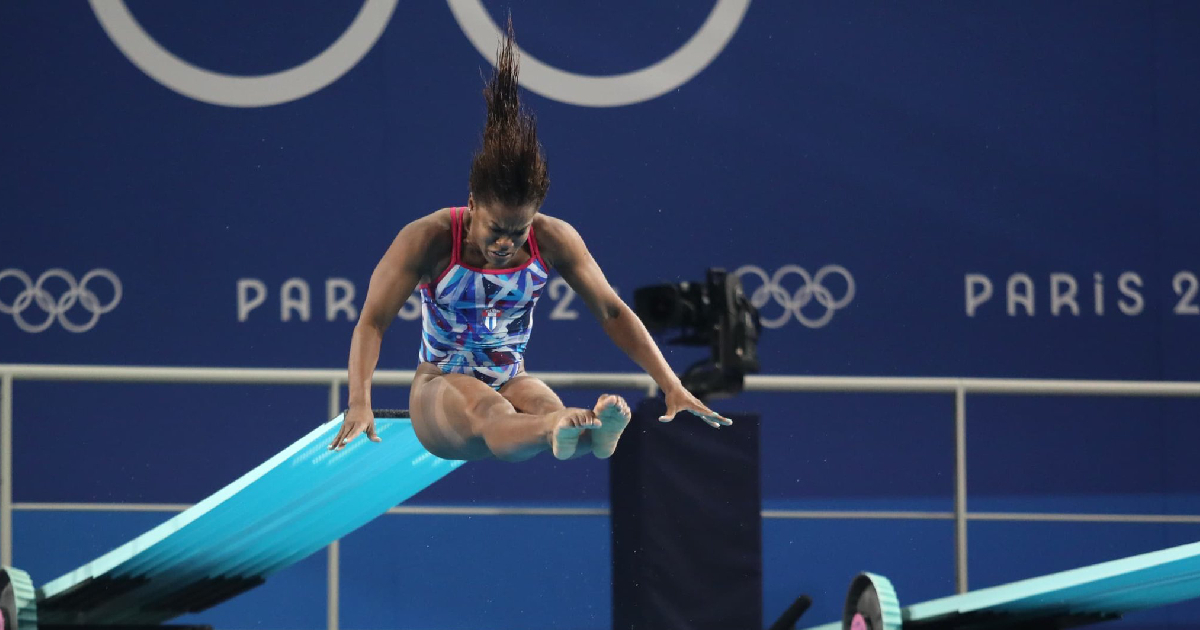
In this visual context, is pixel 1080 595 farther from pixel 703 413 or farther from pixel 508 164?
pixel 508 164

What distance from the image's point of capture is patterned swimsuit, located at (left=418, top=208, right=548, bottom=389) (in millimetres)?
3822

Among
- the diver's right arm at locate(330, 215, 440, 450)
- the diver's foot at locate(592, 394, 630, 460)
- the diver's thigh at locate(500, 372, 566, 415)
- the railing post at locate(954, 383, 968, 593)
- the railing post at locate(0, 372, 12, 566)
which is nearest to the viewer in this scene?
the diver's foot at locate(592, 394, 630, 460)

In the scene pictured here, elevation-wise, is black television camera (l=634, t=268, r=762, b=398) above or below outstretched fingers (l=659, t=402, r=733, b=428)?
above

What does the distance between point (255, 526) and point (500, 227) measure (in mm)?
1674

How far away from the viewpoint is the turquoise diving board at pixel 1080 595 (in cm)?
439

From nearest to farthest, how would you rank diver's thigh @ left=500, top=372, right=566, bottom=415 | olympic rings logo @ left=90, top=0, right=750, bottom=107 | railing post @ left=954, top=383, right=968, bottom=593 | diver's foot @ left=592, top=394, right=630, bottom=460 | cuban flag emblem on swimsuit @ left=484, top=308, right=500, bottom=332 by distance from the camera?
diver's foot @ left=592, top=394, right=630, bottom=460
diver's thigh @ left=500, top=372, right=566, bottom=415
cuban flag emblem on swimsuit @ left=484, top=308, right=500, bottom=332
railing post @ left=954, top=383, right=968, bottom=593
olympic rings logo @ left=90, top=0, right=750, bottom=107

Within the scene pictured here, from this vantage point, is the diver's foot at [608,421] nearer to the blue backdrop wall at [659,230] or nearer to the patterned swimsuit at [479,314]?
the patterned swimsuit at [479,314]

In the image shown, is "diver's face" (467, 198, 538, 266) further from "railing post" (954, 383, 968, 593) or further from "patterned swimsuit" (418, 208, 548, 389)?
"railing post" (954, 383, 968, 593)

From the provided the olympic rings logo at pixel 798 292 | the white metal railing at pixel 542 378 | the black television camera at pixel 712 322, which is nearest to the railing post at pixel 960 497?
the white metal railing at pixel 542 378

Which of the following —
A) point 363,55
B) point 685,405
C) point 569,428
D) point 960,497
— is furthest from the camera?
point 363,55

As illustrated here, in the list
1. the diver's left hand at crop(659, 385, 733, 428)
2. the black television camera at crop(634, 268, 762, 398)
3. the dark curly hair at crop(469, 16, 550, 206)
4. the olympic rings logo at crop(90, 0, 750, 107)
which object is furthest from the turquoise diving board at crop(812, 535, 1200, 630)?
the olympic rings logo at crop(90, 0, 750, 107)

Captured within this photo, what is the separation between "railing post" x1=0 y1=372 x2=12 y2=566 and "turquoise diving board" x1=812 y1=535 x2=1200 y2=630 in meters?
3.01

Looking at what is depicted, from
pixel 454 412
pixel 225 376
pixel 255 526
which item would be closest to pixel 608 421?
pixel 454 412

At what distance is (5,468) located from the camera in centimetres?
471
